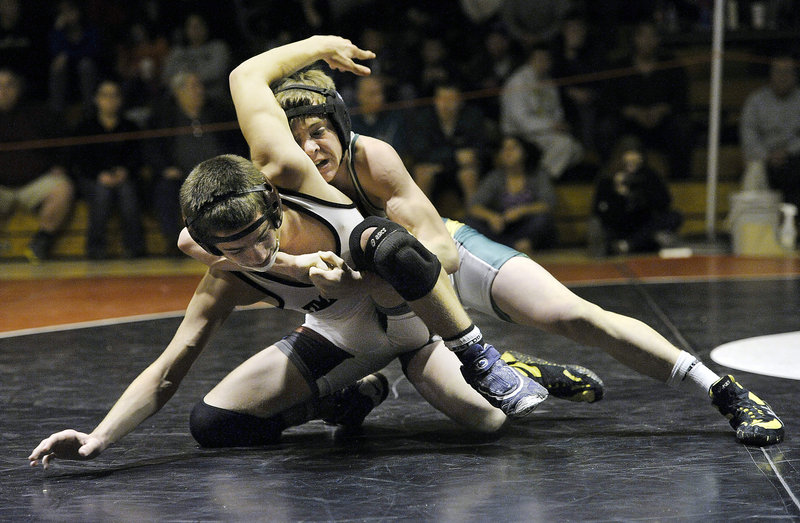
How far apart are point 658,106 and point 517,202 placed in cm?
121

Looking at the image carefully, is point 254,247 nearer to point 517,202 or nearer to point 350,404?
point 350,404

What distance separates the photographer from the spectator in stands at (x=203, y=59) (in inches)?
287

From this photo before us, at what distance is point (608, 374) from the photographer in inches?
145

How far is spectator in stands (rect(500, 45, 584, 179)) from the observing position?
705cm

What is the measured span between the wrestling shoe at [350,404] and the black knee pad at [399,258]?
0.56 metres

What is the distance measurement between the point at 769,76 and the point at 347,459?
5.85 m

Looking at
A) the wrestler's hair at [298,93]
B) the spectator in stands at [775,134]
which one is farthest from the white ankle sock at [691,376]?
the spectator in stands at [775,134]

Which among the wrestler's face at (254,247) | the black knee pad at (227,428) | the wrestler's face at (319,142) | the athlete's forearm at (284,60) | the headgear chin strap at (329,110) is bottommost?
the black knee pad at (227,428)

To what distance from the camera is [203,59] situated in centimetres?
746

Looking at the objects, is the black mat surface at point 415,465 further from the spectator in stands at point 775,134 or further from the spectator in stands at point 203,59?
the spectator in stands at point 775,134

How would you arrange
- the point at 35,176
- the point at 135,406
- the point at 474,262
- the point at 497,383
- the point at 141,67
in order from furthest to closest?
the point at 141,67, the point at 35,176, the point at 474,262, the point at 135,406, the point at 497,383

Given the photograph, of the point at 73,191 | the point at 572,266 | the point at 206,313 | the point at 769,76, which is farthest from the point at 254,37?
the point at 206,313

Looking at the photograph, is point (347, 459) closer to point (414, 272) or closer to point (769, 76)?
point (414, 272)

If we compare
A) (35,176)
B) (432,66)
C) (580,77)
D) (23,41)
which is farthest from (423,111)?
(23,41)
